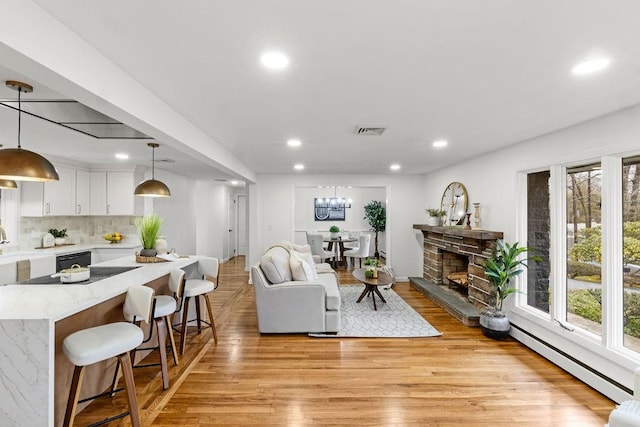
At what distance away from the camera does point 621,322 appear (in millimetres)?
2584

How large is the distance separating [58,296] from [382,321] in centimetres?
344

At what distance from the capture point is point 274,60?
66.8 inches

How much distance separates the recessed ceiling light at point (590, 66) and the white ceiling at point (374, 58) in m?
0.04

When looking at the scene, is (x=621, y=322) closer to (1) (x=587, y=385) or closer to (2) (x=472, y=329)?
(1) (x=587, y=385)

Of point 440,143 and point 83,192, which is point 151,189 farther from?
point 440,143

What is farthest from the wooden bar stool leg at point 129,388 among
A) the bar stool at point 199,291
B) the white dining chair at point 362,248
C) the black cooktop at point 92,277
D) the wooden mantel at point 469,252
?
the white dining chair at point 362,248

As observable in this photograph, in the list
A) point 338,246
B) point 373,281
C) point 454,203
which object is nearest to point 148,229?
point 373,281

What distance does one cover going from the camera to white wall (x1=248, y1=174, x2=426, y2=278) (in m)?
6.62

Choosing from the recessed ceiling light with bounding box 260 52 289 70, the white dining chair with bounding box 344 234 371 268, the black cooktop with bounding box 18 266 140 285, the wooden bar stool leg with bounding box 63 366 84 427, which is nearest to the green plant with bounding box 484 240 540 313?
the recessed ceiling light with bounding box 260 52 289 70

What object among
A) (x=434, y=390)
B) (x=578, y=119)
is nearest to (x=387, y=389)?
(x=434, y=390)

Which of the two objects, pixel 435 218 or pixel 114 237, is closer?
pixel 114 237

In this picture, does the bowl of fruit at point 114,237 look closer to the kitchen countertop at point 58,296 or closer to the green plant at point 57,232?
the green plant at point 57,232

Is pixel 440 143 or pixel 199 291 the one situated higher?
pixel 440 143

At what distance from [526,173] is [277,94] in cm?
315
